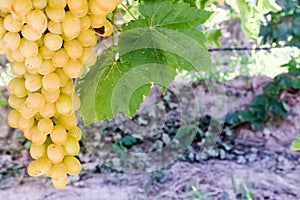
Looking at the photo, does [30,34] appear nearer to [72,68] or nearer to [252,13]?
[72,68]

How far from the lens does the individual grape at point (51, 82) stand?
2.06 feet

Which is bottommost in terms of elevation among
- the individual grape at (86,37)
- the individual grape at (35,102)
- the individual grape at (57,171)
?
the individual grape at (57,171)

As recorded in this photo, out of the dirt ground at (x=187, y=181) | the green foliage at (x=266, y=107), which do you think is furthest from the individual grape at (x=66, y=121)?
the green foliage at (x=266, y=107)

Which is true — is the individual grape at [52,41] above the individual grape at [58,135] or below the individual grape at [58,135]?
above

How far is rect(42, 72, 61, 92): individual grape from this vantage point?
2.06 ft

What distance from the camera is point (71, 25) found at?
59 cm

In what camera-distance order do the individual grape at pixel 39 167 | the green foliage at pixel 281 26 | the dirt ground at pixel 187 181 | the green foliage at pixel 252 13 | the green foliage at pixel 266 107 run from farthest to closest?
the green foliage at pixel 266 107
the green foliage at pixel 281 26
the dirt ground at pixel 187 181
the green foliage at pixel 252 13
the individual grape at pixel 39 167

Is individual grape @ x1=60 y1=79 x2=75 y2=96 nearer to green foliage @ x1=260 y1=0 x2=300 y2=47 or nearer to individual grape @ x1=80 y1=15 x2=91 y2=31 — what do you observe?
individual grape @ x1=80 y1=15 x2=91 y2=31

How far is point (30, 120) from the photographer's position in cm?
66

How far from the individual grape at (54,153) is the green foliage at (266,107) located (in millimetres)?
2726

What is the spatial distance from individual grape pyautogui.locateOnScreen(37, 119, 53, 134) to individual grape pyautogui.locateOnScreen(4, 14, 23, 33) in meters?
0.14

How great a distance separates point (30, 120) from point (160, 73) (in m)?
0.24

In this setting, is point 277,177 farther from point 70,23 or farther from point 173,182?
point 70,23

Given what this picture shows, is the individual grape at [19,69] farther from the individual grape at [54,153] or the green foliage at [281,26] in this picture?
the green foliage at [281,26]
